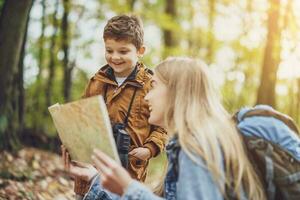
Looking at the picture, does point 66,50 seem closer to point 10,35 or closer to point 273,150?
point 10,35

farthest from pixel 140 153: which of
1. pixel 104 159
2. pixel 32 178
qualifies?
pixel 32 178

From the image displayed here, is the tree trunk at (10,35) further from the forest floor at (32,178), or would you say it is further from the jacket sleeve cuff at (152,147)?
the jacket sleeve cuff at (152,147)

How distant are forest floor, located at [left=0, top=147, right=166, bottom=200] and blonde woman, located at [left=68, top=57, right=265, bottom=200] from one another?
109 inches

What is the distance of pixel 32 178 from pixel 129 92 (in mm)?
2957

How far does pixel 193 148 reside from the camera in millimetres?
2533

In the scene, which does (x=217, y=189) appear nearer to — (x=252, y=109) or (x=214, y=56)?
(x=252, y=109)

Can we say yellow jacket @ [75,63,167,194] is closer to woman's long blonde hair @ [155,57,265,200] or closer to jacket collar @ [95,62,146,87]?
jacket collar @ [95,62,146,87]

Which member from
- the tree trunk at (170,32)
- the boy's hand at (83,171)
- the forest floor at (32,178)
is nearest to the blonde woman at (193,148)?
the boy's hand at (83,171)

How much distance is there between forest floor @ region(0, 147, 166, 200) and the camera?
228 inches

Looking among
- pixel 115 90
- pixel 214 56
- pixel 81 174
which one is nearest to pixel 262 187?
pixel 81 174

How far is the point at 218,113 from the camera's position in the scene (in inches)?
107

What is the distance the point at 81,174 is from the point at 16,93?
5575 mm

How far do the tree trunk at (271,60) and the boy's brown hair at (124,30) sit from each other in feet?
29.8

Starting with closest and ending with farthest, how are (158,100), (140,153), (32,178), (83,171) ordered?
(158,100)
(83,171)
(140,153)
(32,178)
